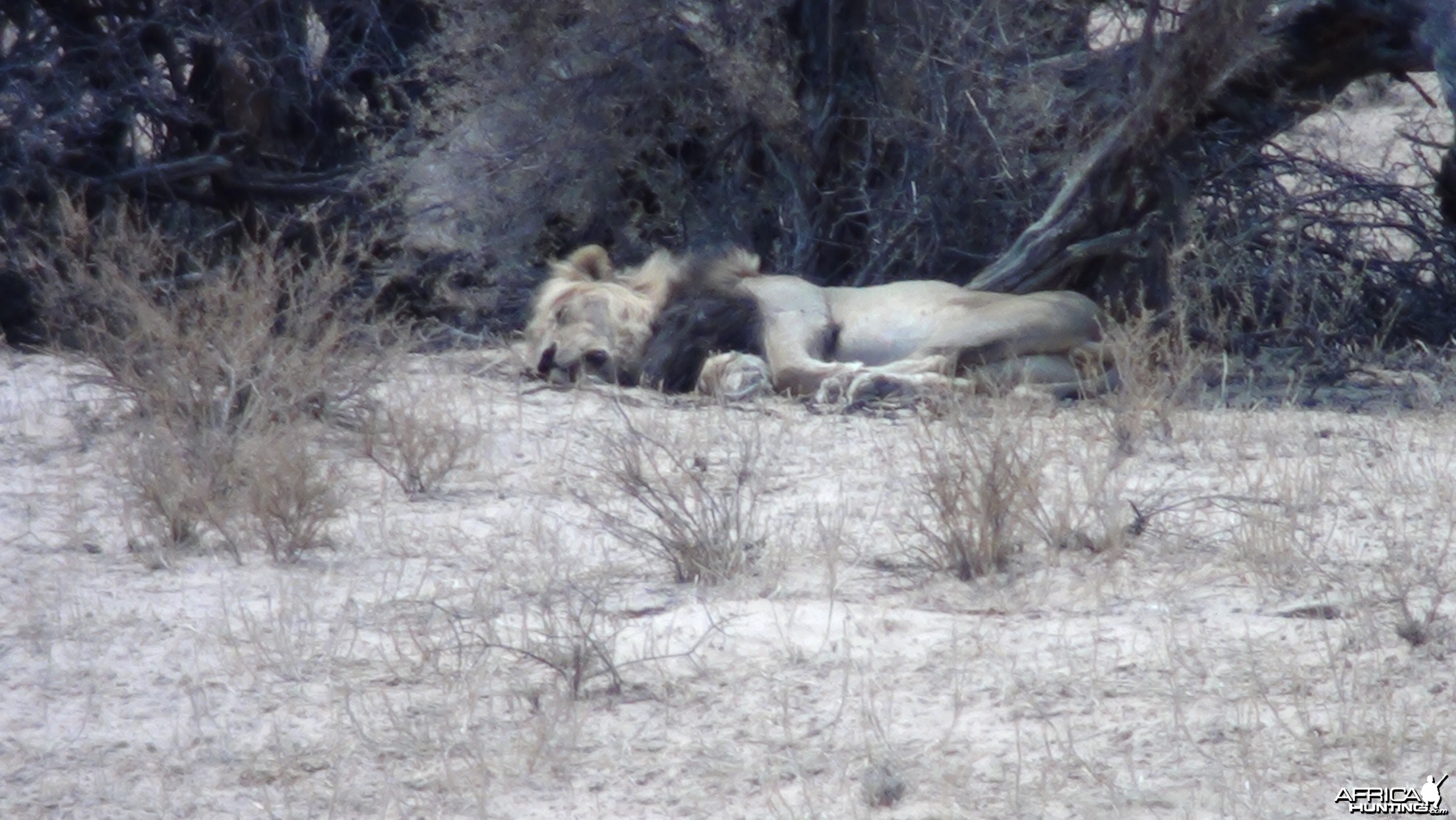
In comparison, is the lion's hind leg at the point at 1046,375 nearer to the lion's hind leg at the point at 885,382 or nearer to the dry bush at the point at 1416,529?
the lion's hind leg at the point at 885,382

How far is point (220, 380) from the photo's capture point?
6840 mm

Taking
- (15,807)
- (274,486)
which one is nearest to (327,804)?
(15,807)

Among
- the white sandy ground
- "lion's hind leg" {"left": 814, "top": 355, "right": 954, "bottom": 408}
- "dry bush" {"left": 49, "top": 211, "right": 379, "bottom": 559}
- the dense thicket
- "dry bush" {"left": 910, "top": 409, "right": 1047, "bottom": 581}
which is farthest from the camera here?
the dense thicket

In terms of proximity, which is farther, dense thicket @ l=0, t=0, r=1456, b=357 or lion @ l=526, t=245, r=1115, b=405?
dense thicket @ l=0, t=0, r=1456, b=357

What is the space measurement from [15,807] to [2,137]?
7.18 meters

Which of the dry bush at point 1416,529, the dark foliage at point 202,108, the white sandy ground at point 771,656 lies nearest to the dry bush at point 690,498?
the white sandy ground at point 771,656

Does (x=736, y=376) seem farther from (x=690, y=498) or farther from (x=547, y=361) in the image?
(x=690, y=498)

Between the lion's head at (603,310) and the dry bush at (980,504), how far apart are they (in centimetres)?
312

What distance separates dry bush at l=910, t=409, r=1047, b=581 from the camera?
504 cm

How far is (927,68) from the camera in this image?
365 inches

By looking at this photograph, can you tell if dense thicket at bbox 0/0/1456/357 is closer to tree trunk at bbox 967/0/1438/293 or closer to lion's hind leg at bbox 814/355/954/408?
tree trunk at bbox 967/0/1438/293

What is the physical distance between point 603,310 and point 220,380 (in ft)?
7.14

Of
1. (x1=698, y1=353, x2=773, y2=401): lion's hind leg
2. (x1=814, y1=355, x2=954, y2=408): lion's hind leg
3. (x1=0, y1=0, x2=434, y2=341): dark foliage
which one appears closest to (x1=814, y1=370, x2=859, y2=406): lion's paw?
(x1=814, y1=355, x2=954, y2=408): lion's hind leg

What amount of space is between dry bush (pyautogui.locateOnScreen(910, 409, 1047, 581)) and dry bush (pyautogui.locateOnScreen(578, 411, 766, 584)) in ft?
1.86
